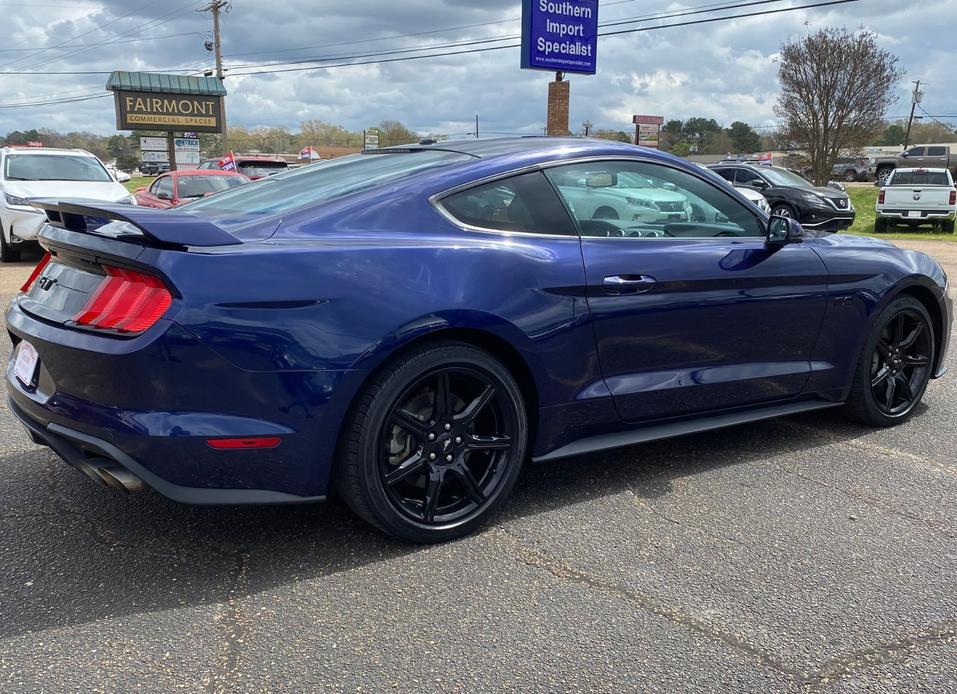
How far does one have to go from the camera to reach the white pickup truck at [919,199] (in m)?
19.2

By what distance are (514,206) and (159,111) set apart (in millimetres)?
32014

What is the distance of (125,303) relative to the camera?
8.57 ft

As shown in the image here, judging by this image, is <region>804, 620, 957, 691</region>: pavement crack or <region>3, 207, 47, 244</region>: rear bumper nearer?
<region>804, 620, 957, 691</region>: pavement crack

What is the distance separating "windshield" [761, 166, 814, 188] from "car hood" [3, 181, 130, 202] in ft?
47.2

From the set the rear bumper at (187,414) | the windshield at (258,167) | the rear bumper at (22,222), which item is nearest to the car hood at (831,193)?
the windshield at (258,167)

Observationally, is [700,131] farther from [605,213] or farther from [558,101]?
[605,213]

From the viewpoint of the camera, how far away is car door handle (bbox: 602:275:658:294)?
329 cm

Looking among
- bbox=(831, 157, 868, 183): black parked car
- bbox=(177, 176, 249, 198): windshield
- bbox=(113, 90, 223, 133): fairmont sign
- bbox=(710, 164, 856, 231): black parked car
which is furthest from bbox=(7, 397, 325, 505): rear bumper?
bbox=(831, 157, 868, 183): black parked car

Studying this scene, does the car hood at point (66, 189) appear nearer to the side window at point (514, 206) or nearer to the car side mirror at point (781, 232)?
the side window at point (514, 206)

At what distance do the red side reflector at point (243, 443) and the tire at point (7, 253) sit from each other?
10.6 meters

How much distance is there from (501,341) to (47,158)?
11.5 meters

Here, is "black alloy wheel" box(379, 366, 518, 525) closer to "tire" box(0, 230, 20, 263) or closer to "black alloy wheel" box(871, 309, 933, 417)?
"black alloy wheel" box(871, 309, 933, 417)

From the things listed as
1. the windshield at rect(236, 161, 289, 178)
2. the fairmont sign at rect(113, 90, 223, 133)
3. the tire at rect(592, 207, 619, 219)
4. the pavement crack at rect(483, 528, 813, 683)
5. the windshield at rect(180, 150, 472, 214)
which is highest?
the fairmont sign at rect(113, 90, 223, 133)

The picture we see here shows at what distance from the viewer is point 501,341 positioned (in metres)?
3.05
